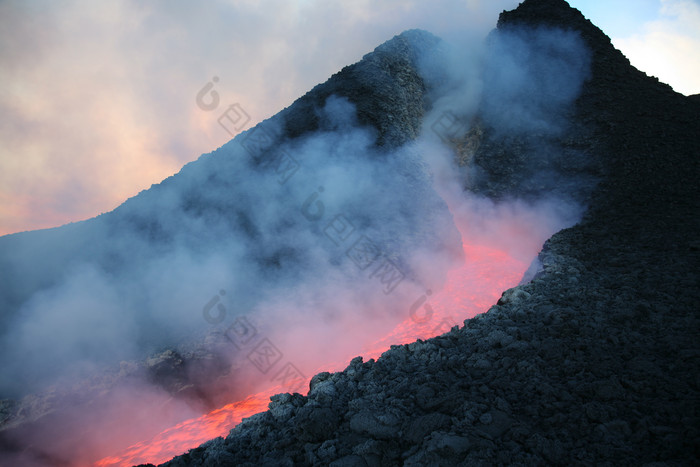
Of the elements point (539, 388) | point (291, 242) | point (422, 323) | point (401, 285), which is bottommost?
point (539, 388)

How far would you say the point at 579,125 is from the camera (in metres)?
9.59

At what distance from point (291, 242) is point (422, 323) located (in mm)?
3655

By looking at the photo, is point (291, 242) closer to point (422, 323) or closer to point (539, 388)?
point (422, 323)

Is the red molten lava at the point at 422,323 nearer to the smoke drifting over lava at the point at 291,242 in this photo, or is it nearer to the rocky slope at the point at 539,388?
Answer: the smoke drifting over lava at the point at 291,242

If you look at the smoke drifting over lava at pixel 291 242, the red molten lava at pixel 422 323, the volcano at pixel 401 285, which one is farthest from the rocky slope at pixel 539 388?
the smoke drifting over lava at pixel 291 242

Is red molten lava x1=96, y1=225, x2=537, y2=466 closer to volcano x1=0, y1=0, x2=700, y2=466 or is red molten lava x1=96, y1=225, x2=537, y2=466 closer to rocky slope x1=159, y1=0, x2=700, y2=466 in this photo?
volcano x1=0, y1=0, x2=700, y2=466

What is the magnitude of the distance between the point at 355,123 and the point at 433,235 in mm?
4380

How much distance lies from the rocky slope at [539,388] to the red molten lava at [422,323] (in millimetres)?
2360

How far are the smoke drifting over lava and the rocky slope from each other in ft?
9.92

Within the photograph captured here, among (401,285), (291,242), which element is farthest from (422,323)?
(291,242)

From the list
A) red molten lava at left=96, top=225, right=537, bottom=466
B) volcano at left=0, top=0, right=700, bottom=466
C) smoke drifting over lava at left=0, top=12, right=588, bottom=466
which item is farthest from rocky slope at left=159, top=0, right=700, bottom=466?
smoke drifting over lava at left=0, top=12, right=588, bottom=466

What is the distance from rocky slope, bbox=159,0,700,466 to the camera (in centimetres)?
215

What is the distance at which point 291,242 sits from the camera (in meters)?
7.93

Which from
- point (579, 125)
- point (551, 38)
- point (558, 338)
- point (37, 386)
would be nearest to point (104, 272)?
point (37, 386)
